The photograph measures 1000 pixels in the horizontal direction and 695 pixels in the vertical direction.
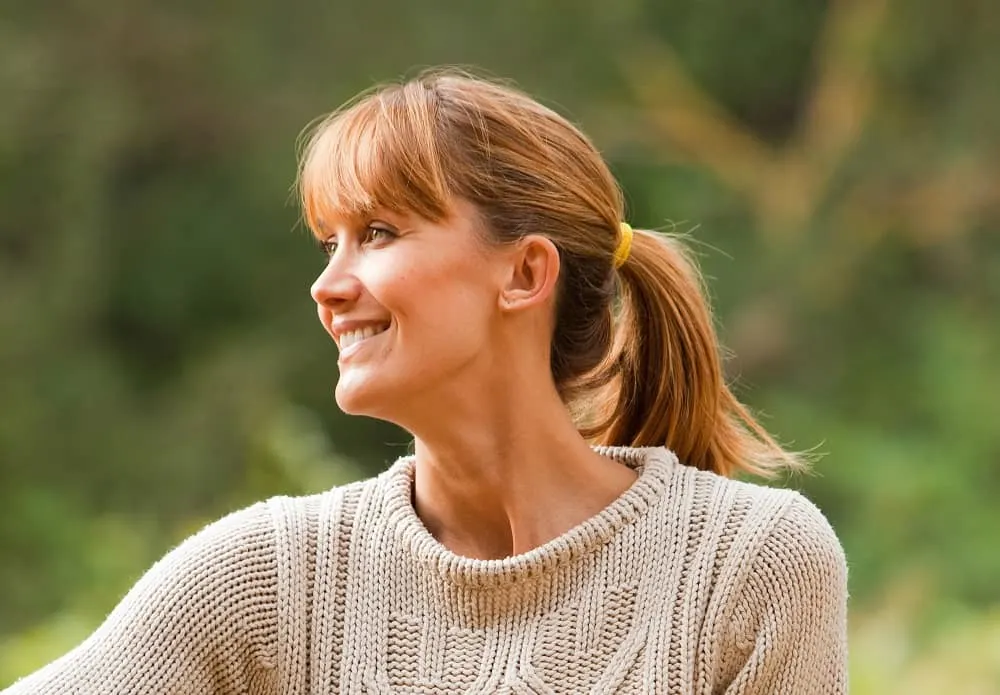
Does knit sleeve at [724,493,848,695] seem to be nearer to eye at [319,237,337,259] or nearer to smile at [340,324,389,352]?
smile at [340,324,389,352]

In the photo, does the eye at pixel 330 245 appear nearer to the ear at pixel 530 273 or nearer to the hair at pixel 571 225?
the hair at pixel 571 225

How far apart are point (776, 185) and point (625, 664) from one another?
4.67 metres

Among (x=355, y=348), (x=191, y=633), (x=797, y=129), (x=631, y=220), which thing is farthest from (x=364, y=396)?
(x=797, y=129)

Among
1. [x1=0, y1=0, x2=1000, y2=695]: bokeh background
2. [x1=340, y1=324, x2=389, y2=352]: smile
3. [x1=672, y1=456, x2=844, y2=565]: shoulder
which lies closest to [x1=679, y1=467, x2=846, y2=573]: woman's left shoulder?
[x1=672, y1=456, x2=844, y2=565]: shoulder

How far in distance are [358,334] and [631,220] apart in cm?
346

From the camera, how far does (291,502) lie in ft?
6.41

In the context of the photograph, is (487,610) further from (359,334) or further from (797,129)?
(797,129)

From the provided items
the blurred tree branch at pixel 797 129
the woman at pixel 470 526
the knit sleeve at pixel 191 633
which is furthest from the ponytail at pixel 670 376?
the blurred tree branch at pixel 797 129

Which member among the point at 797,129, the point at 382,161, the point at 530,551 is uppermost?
the point at 382,161

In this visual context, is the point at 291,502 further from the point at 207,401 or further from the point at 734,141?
the point at 734,141

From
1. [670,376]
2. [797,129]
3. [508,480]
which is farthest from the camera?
[797,129]

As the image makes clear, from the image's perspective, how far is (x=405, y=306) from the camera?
184 centimetres

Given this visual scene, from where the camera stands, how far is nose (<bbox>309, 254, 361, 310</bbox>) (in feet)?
6.11

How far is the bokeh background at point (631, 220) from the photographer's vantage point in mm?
5223
